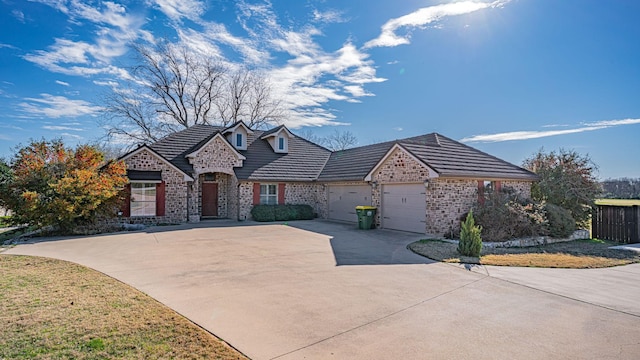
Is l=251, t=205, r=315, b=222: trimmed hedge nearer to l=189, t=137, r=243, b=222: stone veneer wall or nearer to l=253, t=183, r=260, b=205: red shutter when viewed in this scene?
l=253, t=183, r=260, b=205: red shutter

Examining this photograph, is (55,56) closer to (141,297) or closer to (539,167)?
(141,297)

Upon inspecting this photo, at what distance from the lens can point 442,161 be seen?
1577cm

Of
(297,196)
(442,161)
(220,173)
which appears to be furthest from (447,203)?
(220,173)

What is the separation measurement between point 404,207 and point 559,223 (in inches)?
261

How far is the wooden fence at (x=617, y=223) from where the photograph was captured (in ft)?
50.1

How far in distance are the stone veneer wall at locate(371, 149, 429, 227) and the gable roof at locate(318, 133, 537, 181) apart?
1.05 feet

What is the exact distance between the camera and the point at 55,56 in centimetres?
1591

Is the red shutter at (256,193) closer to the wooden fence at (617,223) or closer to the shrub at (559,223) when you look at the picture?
the shrub at (559,223)

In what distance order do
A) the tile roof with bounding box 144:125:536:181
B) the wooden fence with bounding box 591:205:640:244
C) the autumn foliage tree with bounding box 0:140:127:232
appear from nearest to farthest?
the autumn foliage tree with bounding box 0:140:127:232 < the wooden fence with bounding box 591:205:640:244 < the tile roof with bounding box 144:125:536:181

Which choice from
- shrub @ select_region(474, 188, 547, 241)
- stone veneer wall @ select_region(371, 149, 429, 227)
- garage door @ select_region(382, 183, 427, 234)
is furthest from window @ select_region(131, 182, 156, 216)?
shrub @ select_region(474, 188, 547, 241)

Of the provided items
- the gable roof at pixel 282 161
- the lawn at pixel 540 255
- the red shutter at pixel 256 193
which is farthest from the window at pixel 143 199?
the lawn at pixel 540 255

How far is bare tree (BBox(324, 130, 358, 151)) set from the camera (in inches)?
1980

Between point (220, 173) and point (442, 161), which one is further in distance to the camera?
point (220, 173)

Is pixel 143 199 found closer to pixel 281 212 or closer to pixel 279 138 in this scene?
pixel 281 212
